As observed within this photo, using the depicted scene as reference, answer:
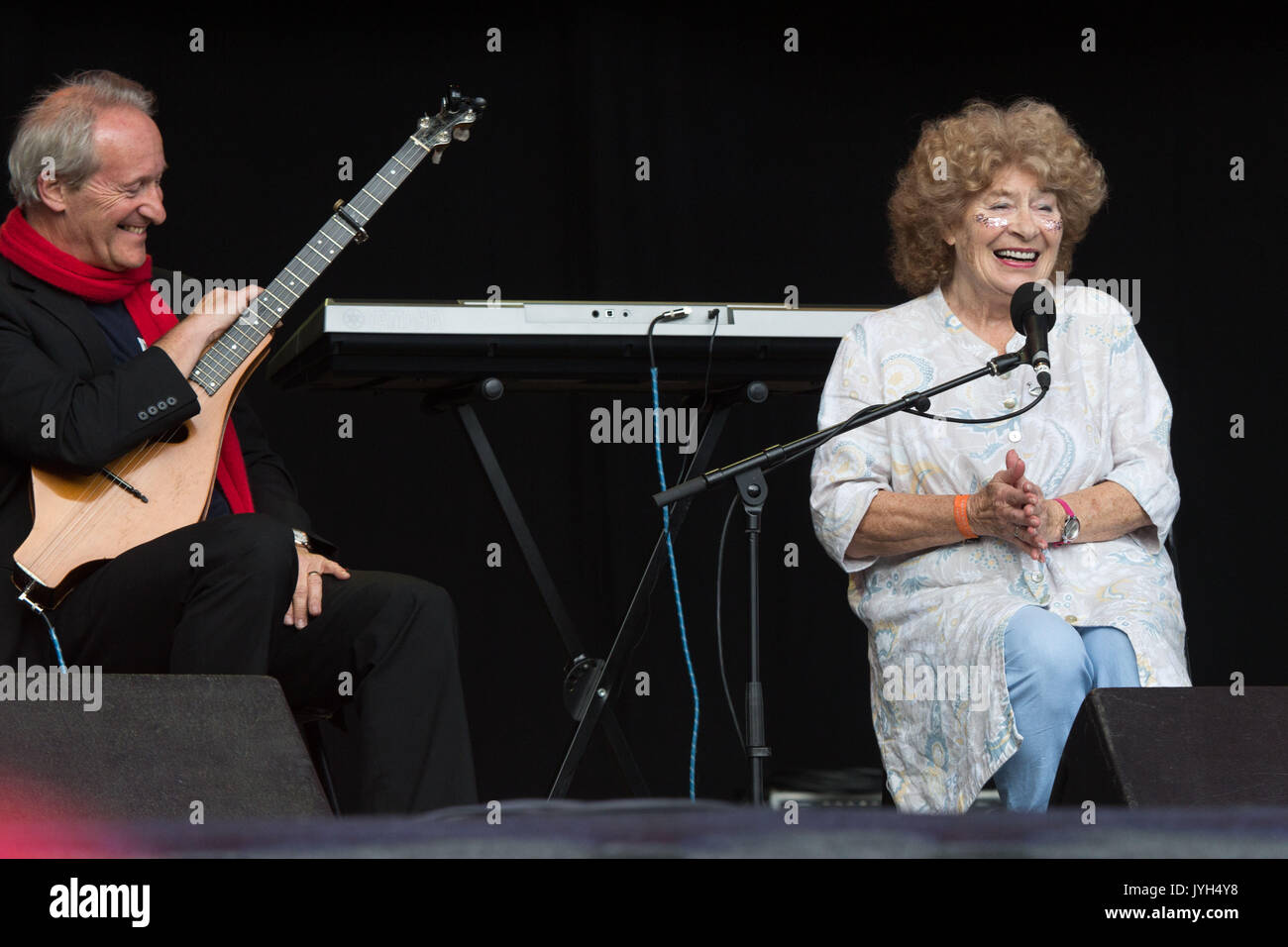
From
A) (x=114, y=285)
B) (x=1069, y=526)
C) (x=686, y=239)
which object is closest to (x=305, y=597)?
(x=114, y=285)

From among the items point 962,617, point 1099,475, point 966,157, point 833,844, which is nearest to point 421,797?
point 962,617

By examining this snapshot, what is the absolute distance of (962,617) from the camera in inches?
82.8

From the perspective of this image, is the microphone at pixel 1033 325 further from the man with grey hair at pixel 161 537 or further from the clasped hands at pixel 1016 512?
the man with grey hair at pixel 161 537

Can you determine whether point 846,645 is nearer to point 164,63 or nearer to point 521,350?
point 521,350

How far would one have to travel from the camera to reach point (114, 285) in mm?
2385

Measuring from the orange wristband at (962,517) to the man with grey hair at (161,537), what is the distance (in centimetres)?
77

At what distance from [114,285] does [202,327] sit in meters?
0.20

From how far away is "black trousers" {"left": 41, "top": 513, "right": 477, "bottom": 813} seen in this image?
82.9 inches

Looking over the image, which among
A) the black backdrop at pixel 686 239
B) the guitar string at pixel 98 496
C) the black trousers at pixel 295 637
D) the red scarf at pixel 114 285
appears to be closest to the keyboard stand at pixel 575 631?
the black trousers at pixel 295 637

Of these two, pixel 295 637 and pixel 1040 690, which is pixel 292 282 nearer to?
pixel 295 637

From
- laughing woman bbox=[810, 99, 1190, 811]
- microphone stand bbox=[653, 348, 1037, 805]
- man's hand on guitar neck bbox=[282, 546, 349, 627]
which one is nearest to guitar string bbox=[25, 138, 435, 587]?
man's hand on guitar neck bbox=[282, 546, 349, 627]

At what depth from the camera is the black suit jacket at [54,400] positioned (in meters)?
2.15
